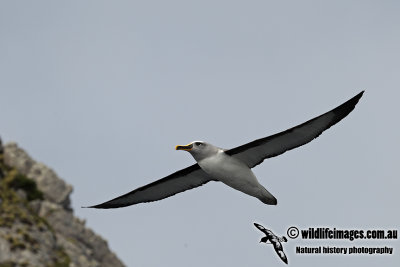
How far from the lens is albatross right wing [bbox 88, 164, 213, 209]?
25.7 meters

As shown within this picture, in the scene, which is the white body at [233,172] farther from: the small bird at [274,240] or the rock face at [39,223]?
the rock face at [39,223]

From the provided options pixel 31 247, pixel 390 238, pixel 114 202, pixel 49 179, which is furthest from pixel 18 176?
pixel 390 238

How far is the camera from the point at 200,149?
907 inches

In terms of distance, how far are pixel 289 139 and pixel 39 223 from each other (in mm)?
32130

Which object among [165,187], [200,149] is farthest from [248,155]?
[165,187]

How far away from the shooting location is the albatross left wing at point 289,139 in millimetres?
21078

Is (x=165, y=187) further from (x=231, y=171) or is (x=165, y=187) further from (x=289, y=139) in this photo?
(x=289, y=139)

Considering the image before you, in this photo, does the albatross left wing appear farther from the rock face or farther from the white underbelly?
the rock face

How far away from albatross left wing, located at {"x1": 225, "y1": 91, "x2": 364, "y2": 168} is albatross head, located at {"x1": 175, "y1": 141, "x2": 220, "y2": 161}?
0.57 metres

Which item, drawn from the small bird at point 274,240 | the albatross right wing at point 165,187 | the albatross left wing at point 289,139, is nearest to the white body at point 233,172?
the albatross left wing at point 289,139

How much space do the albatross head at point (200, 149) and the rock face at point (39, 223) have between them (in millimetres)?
23063

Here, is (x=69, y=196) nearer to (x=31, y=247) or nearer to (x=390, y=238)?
(x=31, y=247)

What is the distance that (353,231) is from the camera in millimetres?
30234

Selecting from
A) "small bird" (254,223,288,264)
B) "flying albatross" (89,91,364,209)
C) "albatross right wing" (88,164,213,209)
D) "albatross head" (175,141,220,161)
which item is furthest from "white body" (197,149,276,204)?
"small bird" (254,223,288,264)
